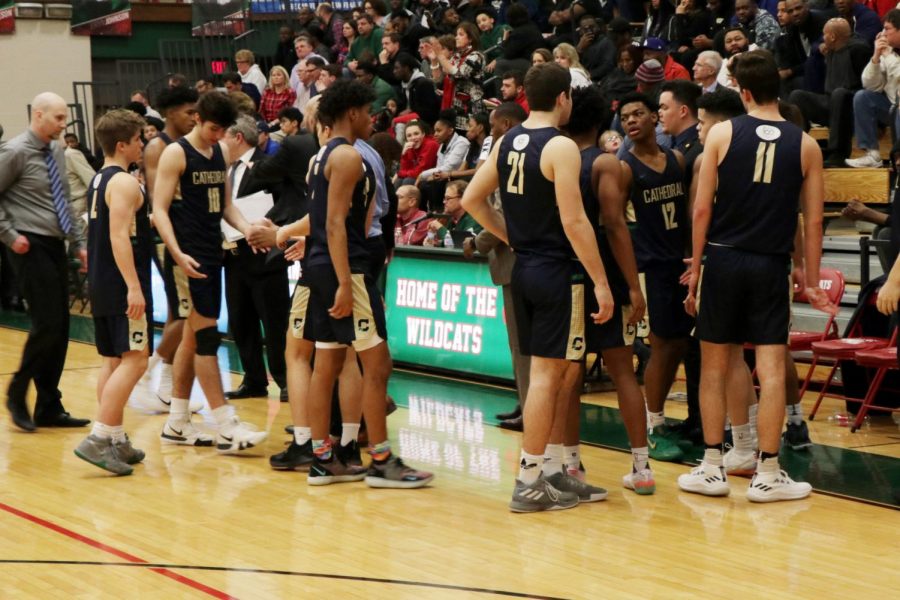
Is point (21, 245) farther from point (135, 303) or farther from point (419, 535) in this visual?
point (419, 535)

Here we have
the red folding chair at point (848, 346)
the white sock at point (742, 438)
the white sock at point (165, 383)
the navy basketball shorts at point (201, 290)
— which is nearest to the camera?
the white sock at point (742, 438)

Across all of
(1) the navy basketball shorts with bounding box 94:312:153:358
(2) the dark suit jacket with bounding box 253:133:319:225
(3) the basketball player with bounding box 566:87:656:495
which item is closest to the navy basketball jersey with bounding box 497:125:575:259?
(3) the basketball player with bounding box 566:87:656:495

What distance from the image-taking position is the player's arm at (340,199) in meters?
6.33

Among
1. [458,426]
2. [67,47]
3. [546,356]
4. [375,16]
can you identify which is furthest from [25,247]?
[67,47]

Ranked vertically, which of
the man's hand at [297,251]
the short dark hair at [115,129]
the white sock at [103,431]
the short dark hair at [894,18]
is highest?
the short dark hair at [894,18]

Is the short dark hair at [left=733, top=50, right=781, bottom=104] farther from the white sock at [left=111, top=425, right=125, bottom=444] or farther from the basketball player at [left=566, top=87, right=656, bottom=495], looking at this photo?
the white sock at [left=111, top=425, right=125, bottom=444]

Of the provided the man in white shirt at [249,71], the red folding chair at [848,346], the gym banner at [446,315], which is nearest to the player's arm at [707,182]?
the red folding chair at [848,346]

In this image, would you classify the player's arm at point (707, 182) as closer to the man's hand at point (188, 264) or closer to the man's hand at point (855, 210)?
the man's hand at point (855, 210)

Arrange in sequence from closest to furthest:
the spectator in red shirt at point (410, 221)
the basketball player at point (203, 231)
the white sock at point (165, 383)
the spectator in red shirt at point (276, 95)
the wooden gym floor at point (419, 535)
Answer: the wooden gym floor at point (419, 535), the basketball player at point (203, 231), the white sock at point (165, 383), the spectator in red shirt at point (410, 221), the spectator in red shirt at point (276, 95)

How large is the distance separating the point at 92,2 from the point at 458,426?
15.0m

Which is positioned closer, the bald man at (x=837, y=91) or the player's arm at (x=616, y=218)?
the player's arm at (x=616, y=218)

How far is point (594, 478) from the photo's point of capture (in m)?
6.77

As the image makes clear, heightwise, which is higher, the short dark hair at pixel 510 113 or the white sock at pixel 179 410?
the short dark hair at pixel 510 113

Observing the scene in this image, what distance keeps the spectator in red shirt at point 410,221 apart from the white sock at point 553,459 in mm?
4386
